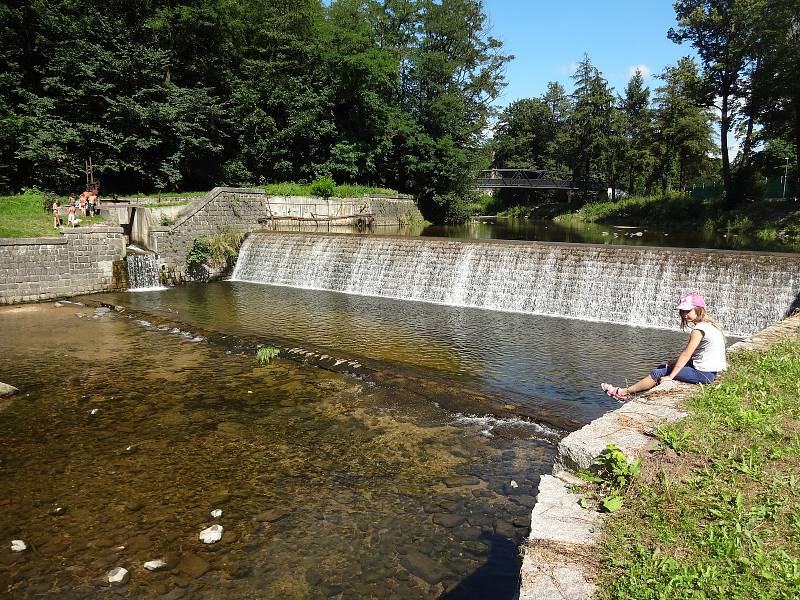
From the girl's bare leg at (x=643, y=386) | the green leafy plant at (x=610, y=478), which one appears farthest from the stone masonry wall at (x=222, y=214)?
the green leafy plant at (x=610, y=478)

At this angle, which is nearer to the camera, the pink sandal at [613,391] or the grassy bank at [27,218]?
the pink sandal at [613,391]

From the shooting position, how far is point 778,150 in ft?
119

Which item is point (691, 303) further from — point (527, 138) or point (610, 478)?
point (527, 138)

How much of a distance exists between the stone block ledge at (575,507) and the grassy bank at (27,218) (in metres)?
18.0

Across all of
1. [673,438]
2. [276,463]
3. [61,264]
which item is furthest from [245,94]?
[673,438]

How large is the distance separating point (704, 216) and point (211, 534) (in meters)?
36.8

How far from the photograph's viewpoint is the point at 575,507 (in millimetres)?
3729

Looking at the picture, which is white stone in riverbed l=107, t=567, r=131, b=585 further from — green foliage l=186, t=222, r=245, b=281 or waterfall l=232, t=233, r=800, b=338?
green foliage l=186, t=222, r=245, b=281

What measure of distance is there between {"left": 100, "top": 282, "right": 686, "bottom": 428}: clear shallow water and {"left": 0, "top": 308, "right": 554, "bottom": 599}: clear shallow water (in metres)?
1.42

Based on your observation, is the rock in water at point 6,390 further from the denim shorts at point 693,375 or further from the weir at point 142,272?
the weir at point 142,272

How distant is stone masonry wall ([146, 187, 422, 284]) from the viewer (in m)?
19.6

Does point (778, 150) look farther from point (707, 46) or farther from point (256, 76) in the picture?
point (256, 76)

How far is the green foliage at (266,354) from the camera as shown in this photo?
9.75m

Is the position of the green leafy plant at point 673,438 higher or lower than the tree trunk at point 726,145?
lower
